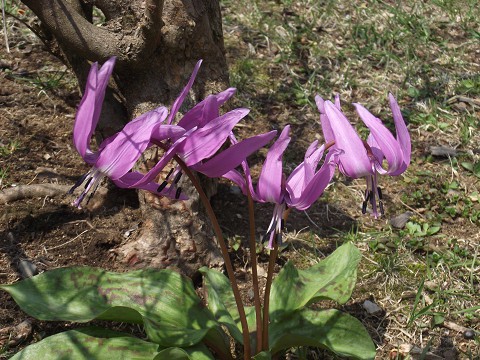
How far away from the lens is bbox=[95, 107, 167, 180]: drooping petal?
5.06ft

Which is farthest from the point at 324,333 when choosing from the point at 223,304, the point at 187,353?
the point at 187,353

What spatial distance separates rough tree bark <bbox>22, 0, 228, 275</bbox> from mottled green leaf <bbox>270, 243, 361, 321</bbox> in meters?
0.41

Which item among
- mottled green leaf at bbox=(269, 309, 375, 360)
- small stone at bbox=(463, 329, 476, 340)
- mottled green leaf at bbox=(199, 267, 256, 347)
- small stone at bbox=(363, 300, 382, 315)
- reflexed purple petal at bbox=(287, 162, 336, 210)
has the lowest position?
small stone at bbox=(463, 329, 476, 340)

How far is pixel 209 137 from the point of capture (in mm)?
1586

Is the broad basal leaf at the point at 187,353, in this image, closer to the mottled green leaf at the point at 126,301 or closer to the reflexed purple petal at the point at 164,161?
the mottled green leaf at the point at 126,301

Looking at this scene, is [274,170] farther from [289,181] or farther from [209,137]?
[209,137]

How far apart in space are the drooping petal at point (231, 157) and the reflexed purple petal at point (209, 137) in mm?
32

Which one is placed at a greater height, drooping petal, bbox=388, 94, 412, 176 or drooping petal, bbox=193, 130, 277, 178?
drooping petal, bbox=193, 130, 277, 178

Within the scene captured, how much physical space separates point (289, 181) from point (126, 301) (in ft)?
2.71

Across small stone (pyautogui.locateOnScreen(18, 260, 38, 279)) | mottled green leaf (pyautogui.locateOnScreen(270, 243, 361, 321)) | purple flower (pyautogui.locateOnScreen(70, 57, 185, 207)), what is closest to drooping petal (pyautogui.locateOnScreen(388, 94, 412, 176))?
purple flower (pyautogui.locateOnScreen(70, 57, 185, 207))

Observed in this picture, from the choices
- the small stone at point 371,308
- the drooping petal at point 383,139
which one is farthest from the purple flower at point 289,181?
the small stone at point 371,308

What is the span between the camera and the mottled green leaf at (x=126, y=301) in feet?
6.90

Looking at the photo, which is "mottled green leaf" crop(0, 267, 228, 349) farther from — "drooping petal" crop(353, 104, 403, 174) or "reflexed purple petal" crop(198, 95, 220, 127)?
"drooping petal" crop(353, 104, 403, 174)

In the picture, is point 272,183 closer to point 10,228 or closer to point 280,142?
point 280,142
